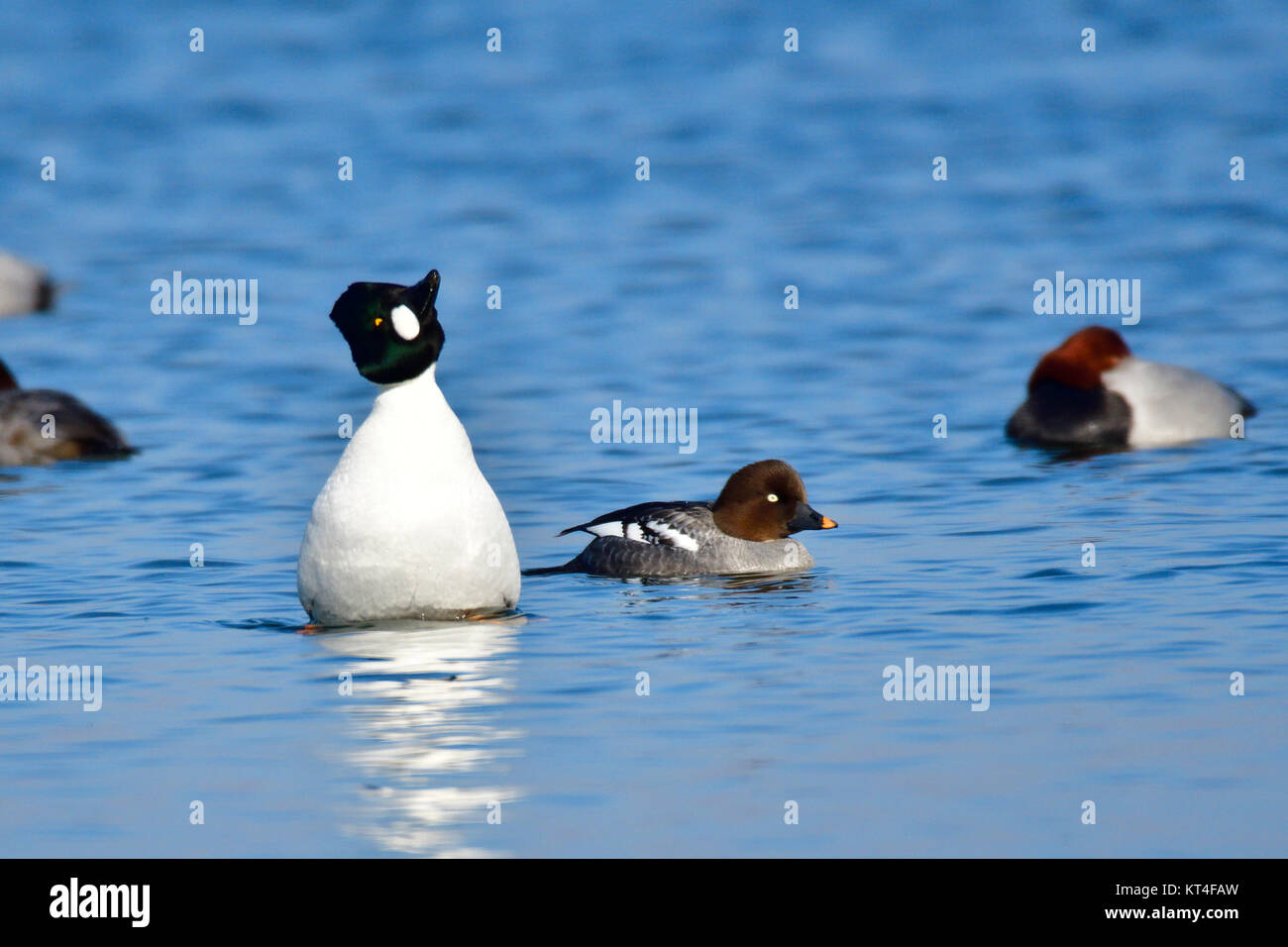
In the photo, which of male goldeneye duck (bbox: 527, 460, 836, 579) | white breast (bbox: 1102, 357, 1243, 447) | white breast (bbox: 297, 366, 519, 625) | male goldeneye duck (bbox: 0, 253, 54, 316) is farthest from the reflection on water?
male goldeneye duck (bbox: 0, 253, 54, 316)

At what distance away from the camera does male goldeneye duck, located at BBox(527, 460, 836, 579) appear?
11820 millimetres

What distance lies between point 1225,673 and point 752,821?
2.72 meters

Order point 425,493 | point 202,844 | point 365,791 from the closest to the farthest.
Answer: point 202,844, point 365,791, point 425,493

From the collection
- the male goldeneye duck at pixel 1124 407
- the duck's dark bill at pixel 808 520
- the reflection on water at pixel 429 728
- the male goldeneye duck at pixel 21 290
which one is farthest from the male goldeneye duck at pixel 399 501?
the male goldeneye duck at pixel 21 290

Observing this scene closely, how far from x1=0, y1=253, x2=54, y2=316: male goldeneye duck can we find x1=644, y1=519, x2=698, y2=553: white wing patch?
13707 mm

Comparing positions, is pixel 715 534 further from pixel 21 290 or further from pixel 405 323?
pixel 21 290

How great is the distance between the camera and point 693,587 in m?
11.6

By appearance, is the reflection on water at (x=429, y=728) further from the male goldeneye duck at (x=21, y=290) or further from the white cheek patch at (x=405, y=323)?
the male goldeneye duck at (x=21, y=290)


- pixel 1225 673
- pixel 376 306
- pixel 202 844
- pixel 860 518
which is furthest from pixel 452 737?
pixel 860 518

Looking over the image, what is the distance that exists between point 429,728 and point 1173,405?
361 inches

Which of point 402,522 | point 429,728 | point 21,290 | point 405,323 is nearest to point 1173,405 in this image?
point 405,323

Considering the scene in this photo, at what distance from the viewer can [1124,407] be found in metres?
16.1
